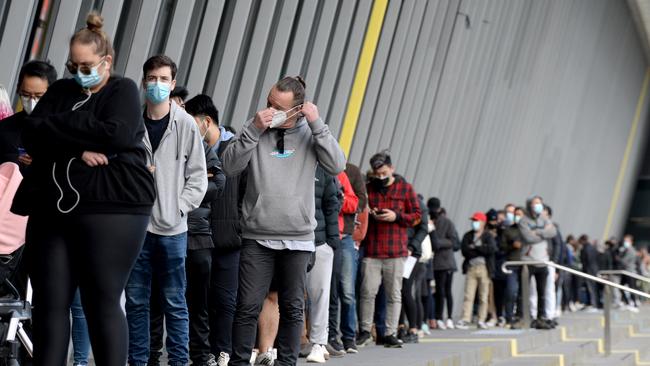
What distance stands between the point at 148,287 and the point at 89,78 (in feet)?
7.09

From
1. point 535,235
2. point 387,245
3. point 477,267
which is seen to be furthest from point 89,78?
point 477,267

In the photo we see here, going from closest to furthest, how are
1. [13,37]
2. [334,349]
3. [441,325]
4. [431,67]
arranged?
[13,37] → [334,349] → [441,325] → [431,67]

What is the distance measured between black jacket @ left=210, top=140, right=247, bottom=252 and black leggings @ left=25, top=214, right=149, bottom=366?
3.05 m

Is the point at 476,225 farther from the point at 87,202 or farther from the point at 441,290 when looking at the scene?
the point at 87,202

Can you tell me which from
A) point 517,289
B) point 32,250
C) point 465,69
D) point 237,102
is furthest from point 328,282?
point 465,69

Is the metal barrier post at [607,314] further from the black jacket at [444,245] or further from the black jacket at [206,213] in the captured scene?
the black jacket at [206,213]

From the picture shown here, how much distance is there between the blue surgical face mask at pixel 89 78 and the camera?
4.85 metres

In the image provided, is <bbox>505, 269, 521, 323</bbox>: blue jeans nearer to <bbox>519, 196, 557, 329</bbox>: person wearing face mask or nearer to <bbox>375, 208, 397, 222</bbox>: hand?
<bbox>519, 196, 557, 329</bbox>: person wearing face mask

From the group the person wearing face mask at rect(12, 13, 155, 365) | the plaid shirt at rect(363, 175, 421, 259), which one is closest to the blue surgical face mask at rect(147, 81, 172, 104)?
the person wearing face mask at rect(12, 13, 155, 365)

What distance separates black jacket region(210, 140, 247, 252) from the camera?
7898 mm

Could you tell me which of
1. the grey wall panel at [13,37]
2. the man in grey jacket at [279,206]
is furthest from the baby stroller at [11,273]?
the grey wall panel at [13,37]

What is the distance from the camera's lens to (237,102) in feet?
39.6

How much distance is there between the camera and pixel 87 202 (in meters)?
4.70

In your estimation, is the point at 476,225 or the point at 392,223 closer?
the point at 392,223
